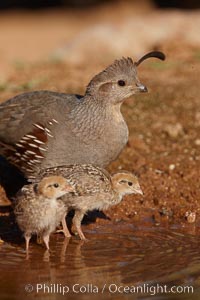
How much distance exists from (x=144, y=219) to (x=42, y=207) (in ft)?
4.88

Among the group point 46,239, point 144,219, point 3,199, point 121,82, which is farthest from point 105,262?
point 121,82

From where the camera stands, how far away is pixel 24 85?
40.1 feet

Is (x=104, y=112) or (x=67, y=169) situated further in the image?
(x=104, y=112)

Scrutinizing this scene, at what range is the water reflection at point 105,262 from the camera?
656 cm

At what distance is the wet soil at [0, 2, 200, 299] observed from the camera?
22.2 ft

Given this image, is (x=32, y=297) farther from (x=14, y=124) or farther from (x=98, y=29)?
(x=98, y=29)

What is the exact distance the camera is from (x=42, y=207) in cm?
739

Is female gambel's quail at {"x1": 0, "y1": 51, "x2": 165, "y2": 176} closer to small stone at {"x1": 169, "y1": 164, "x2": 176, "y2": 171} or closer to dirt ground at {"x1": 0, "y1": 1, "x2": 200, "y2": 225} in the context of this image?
dirt ground at {"x1": 0, "y1": 1, "x2": 200, "y2": 225}

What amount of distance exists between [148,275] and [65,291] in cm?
76

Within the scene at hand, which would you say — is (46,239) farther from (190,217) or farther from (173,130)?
(173,130)

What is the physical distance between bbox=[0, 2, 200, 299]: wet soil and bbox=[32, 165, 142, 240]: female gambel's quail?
34 cm

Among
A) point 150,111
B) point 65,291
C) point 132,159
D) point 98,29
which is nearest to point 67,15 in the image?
point 98,29

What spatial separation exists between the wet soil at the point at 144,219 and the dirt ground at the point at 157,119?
0.01 meters

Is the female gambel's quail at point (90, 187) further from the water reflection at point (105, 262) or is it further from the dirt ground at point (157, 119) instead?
the dirt ground at point (157, 119)
